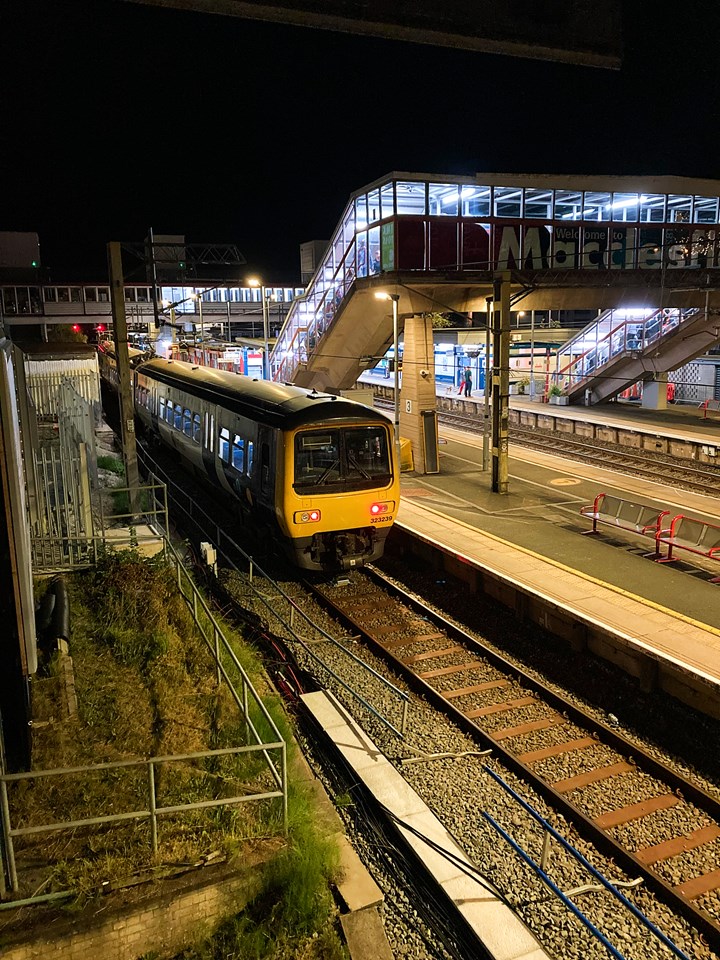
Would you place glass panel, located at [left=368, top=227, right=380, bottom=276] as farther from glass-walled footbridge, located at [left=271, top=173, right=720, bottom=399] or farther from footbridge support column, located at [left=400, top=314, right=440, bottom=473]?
footbridge support column, located at [left=400, top=314, right=440, bottom=473]

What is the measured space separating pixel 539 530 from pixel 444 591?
2679 mm

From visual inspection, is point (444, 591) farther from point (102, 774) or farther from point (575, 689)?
point (102, 774)

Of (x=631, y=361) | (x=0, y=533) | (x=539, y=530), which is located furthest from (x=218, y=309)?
(x=0, y=533)

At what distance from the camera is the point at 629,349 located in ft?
81.5

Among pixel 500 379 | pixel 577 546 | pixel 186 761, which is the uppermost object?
pixel 500 379

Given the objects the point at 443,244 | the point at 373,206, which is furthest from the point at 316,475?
the point at 373,206

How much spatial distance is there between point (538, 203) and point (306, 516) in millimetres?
13224

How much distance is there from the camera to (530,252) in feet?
61.3

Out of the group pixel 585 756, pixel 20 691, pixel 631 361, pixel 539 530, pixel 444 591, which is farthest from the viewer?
pixel 631 361

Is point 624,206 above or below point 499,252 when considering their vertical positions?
above

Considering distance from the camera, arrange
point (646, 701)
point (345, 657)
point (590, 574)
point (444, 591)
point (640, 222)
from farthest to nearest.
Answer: point (640, 222) < point (444, 591) < point (590, 574) < point (345, 657) < point (646, 701)

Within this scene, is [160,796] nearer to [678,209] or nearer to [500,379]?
→ [500,379]

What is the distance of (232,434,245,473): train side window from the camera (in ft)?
39.6

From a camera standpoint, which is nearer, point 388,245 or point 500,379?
point 500,379
